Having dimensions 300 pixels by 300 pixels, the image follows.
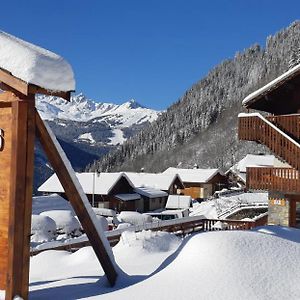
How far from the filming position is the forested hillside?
157 meters

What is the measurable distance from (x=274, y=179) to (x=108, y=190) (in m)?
38.0

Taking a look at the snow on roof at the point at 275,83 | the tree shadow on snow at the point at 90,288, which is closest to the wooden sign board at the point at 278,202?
the snow on roof at the point at 275,83

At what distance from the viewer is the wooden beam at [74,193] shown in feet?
28.2

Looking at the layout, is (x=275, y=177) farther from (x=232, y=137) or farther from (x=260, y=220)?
(x=232, y=137)

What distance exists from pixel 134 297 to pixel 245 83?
182m

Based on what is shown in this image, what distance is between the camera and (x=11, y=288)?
767 cm

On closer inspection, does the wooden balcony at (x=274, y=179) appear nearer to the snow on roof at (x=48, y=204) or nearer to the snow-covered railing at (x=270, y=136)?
the snow-covered railing at (x=270, y=136)

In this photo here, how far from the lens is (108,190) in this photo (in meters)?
55.7

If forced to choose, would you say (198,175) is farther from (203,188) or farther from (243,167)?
(243,167)

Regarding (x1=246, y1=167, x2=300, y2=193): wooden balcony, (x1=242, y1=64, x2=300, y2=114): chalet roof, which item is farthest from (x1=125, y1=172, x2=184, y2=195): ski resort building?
(x1=242, y1=64, x2=300, y2=114): chalet roof

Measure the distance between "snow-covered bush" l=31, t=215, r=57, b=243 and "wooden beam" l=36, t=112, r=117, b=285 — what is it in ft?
46.5

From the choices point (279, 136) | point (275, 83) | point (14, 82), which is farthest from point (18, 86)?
point (275, 83)

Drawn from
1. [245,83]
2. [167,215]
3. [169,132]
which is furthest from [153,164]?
[167,215]

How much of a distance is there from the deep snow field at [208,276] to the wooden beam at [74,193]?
0.42 m
